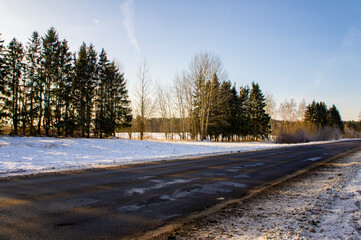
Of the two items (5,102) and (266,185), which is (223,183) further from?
(5,102)

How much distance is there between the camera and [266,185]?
674cm

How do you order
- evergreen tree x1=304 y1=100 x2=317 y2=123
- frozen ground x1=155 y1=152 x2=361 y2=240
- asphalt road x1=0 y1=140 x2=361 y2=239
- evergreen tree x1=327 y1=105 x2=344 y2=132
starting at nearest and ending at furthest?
frozen ground x1=155 y1=152 x2=361 y2=240 < asphalt road x1=0 y1=140 x2=361 y2=239 < evergreen tree x1=304 y1=100 x2=317 y2=123 < evergreen tree x1=327 y1=105 x2=344 y2=132

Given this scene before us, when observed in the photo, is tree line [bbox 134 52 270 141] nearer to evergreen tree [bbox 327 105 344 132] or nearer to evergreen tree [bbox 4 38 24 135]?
evergreen tree [bbox 4 38 24 135]

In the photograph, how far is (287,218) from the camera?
3.88 meters

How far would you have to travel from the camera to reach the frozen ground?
318 cm

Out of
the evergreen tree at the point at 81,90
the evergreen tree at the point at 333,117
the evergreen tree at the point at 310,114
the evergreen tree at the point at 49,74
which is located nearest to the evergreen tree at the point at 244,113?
the evergreen tree at the point at 81,90

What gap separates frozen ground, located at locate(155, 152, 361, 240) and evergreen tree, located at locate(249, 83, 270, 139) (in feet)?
169

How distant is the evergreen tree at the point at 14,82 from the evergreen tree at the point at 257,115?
49195mm

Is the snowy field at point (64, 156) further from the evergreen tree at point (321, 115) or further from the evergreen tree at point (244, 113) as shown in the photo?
the evergreen tree at point (321, 115)

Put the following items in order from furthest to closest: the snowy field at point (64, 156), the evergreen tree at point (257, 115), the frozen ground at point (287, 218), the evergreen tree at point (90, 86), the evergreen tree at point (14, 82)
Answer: the evergreen tree at point (257, 115)
the evergreen tree at point (90, 86)
the evergreen tree at point (14, 82)
the snowy field at point (64, 156)
the frozen ground at point (287, 218)

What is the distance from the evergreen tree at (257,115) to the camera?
55344 mm

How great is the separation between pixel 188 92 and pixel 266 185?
112 ft

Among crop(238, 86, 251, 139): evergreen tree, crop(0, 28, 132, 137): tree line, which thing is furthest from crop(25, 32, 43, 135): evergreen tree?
crop(238, 86, 251, 139): evergreen tree

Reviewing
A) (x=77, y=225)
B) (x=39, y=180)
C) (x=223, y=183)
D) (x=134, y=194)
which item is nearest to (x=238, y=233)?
(x=77, y=225)
